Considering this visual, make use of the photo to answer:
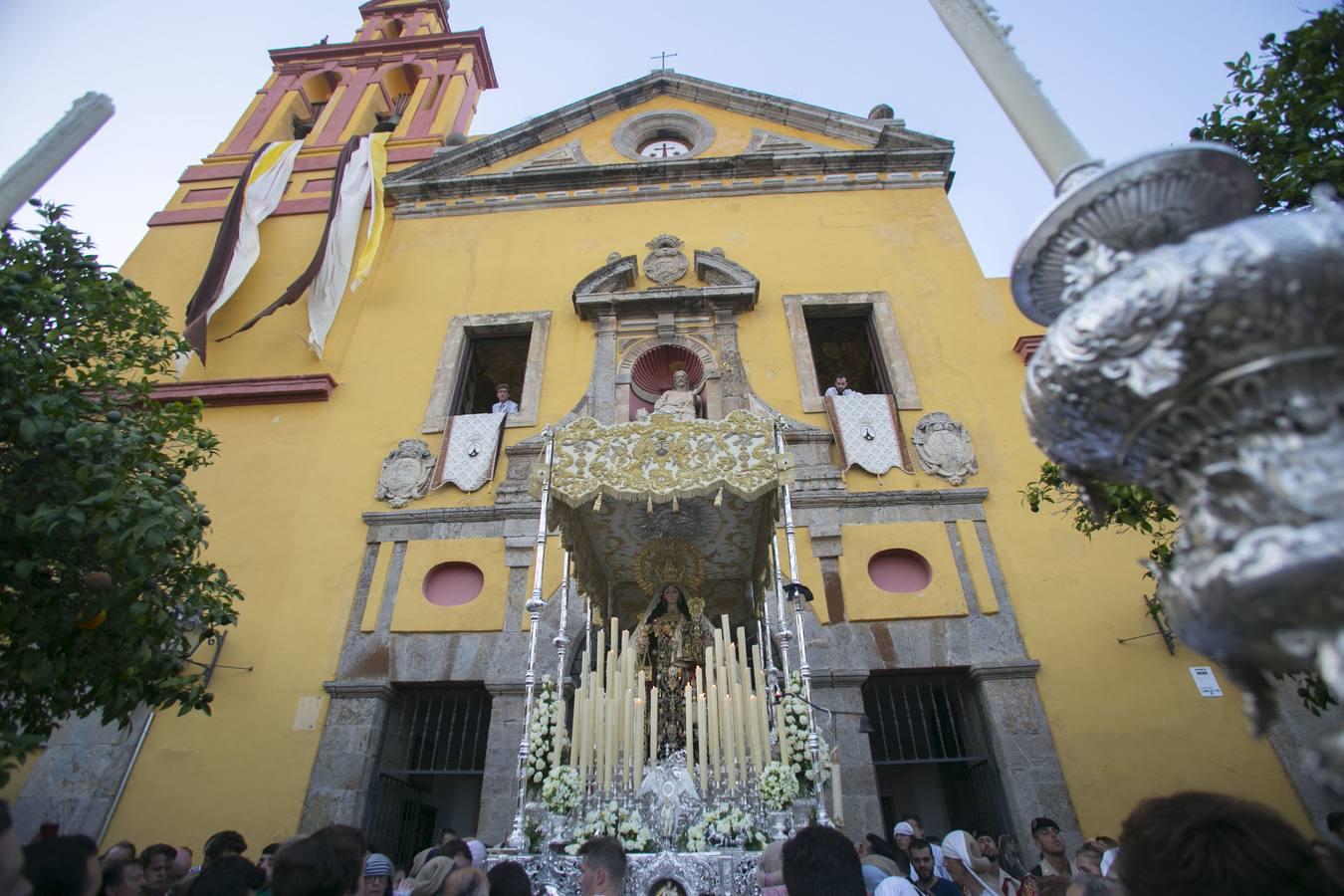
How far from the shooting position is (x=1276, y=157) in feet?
15.0

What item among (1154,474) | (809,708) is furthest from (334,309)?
(1154,474)

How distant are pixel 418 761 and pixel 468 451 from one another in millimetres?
3428

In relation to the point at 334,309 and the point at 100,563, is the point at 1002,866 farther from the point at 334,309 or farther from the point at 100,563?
the point at 334,309

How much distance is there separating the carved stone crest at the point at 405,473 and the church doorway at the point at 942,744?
544 cm

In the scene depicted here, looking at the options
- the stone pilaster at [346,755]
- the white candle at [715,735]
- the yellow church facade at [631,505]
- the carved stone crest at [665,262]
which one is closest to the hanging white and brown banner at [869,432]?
the yellow church facade at [631,505]

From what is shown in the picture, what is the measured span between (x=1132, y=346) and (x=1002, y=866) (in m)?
5.96

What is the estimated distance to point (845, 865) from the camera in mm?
2234

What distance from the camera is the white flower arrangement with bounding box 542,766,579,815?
4492mm

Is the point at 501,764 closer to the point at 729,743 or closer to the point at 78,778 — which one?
the point at 729,743

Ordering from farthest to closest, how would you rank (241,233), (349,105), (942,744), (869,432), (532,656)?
(349,105)
(241,233)
(869,432)
(942,744)
(532,656)

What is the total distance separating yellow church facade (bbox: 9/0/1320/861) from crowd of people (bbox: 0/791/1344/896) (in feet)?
5.19

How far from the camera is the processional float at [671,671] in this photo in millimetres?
4324

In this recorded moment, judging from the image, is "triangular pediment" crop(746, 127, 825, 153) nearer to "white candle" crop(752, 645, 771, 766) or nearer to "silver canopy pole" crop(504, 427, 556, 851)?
"silver canopy pole" crop(504, 427, 556, 851)

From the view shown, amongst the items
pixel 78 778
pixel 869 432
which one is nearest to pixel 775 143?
pixel 869 432
